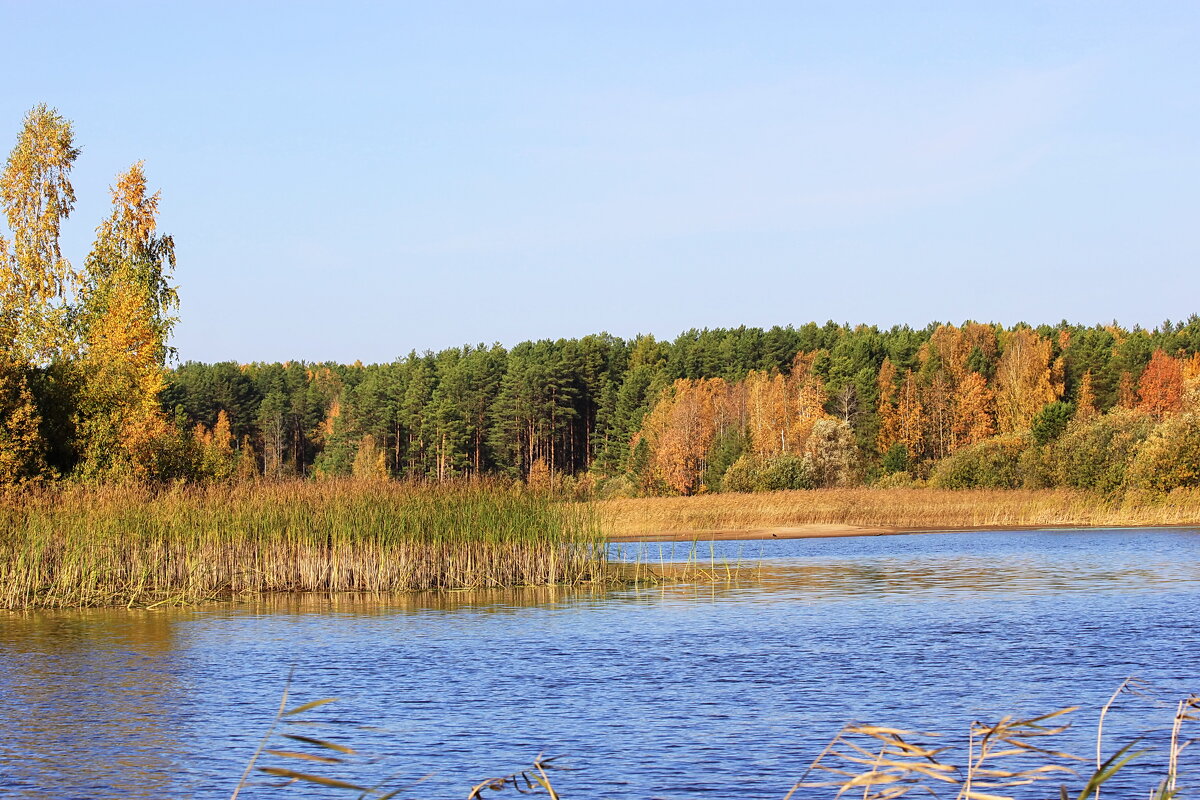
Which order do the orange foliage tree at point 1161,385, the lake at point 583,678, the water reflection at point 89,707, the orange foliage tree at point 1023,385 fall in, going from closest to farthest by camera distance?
the water reflection at point 89,707, the lake at point 583,678, the orange foliage tree at point 1023,385, the orange foliage tree at point 1161,385

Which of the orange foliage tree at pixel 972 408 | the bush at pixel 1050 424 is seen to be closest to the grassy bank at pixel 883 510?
the bush at pixel 1050 424

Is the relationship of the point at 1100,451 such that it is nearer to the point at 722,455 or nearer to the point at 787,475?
the point at 787,475

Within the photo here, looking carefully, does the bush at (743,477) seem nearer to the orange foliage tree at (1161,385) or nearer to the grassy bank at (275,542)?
the orange foliage tree at (1161,385)

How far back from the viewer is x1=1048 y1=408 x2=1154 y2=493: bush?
160ft

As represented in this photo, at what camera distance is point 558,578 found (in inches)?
869

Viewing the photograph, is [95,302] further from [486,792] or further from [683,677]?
[486,792]

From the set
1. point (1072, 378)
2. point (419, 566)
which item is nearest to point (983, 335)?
point (1072, 378)

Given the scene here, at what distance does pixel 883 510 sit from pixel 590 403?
58.0m

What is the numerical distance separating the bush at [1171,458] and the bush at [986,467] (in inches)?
455

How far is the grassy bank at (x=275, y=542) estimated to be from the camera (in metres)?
19.7

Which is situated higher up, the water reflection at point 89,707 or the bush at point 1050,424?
the bush at point 1050,424

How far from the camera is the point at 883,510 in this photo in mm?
48906

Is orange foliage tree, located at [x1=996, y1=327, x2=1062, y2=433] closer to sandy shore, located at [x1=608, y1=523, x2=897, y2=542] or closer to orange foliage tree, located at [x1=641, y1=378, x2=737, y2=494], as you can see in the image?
orange foliage tree, located at [x1=641, y1=378, x2=737, y2=494]

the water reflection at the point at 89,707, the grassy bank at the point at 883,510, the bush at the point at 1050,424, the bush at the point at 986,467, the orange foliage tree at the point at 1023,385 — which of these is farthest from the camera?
the orange foliage tree at the point at 1023,385
